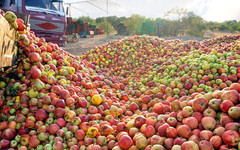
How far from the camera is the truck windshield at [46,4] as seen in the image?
947 cm

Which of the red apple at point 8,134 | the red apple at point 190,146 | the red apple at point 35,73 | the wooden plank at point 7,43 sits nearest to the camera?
the red apple at point 190,146

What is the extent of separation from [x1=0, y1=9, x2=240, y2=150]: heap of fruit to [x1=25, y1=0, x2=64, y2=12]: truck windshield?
6556mm

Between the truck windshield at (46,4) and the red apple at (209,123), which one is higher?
the truck windshield at (46,4)

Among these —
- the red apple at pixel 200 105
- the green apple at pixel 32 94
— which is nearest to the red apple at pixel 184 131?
the red apple at pixel 200 105

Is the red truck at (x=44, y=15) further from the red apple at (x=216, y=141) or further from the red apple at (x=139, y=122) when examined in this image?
the red apple at (x=216, y=141)

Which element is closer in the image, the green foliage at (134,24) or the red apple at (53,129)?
the red apple at (53,129)

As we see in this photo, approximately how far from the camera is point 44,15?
9.64 m

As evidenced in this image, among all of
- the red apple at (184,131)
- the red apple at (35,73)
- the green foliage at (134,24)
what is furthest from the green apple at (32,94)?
the green foliage at (134,24)

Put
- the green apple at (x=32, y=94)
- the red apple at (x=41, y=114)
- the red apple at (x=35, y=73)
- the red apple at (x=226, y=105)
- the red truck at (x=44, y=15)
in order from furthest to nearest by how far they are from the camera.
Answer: the red truck at (x=44, y=15)
the red apple at (x=35, y=73)
the green apple at (x=32, y=94)
the red apple at (x=41, y=114)
the red apple at (x=226, y=105)

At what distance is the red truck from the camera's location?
9.05 metres

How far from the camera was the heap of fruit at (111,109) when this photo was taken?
6.40 ft

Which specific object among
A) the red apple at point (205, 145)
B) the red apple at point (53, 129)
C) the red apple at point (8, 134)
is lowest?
the red apple at point (8, 134)

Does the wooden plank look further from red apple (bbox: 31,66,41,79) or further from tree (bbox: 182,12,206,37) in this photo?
tree (bbox: 182,12,206,37)

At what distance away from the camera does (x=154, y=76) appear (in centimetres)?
569
